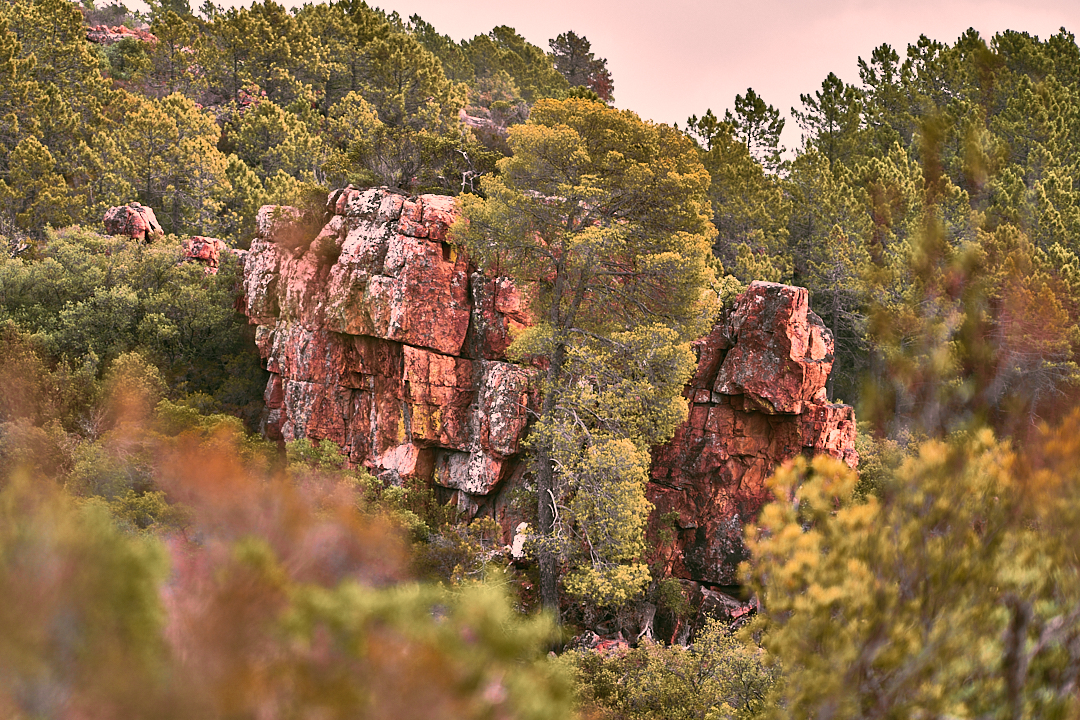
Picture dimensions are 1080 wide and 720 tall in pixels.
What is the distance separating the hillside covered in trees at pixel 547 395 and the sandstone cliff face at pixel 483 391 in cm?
106

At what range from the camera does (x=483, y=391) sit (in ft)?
53.2

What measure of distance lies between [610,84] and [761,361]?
1478 inches

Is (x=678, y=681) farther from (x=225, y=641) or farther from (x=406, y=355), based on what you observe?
(x=406, y=355)

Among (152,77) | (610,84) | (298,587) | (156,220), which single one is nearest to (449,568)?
(298,587)

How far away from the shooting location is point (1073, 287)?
57.1ft

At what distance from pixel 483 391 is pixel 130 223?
52.4 feet

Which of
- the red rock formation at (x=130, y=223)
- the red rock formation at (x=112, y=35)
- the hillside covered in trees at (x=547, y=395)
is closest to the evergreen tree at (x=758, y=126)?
the hillside covered in trees at (x=547, y=395)

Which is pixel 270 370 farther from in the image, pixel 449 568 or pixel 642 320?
pixel 642 320

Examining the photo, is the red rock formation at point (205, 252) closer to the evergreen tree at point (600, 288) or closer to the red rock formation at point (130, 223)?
the red rock formation at point (130, 223)

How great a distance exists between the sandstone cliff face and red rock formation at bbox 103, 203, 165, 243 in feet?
35.0

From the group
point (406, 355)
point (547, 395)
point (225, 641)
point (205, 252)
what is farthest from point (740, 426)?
point (205, 252)

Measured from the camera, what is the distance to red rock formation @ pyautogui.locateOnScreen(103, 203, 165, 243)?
924 inches

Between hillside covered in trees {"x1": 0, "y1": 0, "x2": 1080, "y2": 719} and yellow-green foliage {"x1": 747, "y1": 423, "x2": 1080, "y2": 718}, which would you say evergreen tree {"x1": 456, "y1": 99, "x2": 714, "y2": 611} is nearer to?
hillside covered in trees {"x1": 0, "y1": 0, "x2": 1080, "y2": 719}

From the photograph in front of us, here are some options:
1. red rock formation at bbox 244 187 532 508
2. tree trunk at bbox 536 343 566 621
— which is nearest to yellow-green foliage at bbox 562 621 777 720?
tree trunk at bbox 536 343 566 621
